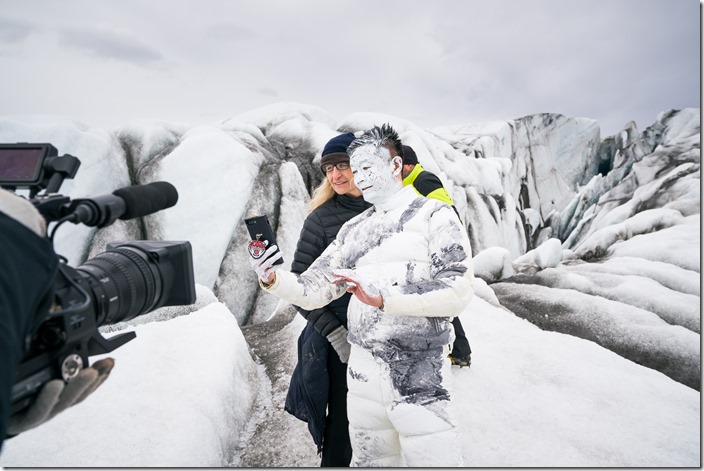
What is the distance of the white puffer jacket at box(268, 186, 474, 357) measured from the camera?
1.42 m

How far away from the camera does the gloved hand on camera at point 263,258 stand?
1.54m

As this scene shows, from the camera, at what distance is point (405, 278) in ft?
5.19

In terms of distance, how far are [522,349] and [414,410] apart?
2.82m

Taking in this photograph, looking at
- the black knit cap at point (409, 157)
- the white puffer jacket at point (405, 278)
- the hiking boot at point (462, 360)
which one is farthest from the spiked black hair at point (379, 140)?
the hiking boot at point (462, 360)

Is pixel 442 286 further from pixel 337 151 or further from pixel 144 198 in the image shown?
pixel 337 151

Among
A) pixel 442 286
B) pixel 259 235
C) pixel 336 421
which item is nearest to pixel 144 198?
pixel 259 235

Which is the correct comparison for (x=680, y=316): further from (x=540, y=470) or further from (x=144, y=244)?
(x=144, y=244)

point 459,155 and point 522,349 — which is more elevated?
point 459,155

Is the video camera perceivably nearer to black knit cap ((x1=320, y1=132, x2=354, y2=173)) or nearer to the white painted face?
the white painted face

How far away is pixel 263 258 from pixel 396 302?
0.60 m

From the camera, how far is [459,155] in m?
12.2

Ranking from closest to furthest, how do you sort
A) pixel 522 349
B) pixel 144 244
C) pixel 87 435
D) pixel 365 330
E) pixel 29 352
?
pixel 29 352
pixel 144 244
pixel 365 330
pixel 87 435
pixel 522 349

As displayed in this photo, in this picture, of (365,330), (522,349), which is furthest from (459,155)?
(365,330)

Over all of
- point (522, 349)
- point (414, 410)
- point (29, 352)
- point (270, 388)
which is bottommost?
point (270, 388)
